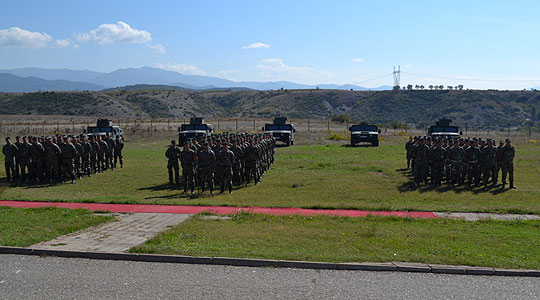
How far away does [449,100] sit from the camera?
317 ft

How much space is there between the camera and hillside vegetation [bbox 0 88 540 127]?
9025cm

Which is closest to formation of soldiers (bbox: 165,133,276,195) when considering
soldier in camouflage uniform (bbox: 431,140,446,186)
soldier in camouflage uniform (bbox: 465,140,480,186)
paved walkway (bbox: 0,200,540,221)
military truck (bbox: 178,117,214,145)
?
paved walkway (bbox: 0,200,540,221)

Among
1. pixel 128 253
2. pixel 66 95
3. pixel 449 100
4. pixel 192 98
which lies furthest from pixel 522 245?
pixel 192 98

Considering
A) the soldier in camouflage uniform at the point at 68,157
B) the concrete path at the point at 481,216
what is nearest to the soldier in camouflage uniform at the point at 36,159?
the soldier in camouflage uniform at the point at 68,157

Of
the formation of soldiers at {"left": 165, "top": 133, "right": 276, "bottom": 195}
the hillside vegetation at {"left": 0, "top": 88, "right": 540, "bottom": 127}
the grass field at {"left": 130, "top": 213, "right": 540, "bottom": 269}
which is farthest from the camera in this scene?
the hillside vegetation at {"left": 0, "top": 88, "right": 540, "bottom": 127}

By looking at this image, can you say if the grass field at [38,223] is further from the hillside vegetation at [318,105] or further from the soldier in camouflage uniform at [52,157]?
the hillside vegetation at [318,105]

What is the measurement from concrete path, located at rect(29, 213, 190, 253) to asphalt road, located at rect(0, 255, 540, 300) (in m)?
0.82

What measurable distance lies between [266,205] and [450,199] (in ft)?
18.3

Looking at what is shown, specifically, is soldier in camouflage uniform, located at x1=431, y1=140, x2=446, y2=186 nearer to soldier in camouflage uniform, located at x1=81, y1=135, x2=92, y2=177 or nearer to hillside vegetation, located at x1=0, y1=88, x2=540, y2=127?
soldier in camouflage uniform, located at x1=81, y1=135, x2=92, y2=177

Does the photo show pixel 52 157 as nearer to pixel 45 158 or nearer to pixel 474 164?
pixel 45 158

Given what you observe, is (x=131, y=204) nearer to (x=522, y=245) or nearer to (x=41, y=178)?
(x=41, y=178)

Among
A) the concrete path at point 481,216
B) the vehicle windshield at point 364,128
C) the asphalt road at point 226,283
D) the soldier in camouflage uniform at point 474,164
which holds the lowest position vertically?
the concrete path at point 481,216

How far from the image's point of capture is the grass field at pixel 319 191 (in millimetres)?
14312

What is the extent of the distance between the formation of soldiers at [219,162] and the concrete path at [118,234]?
337cm
